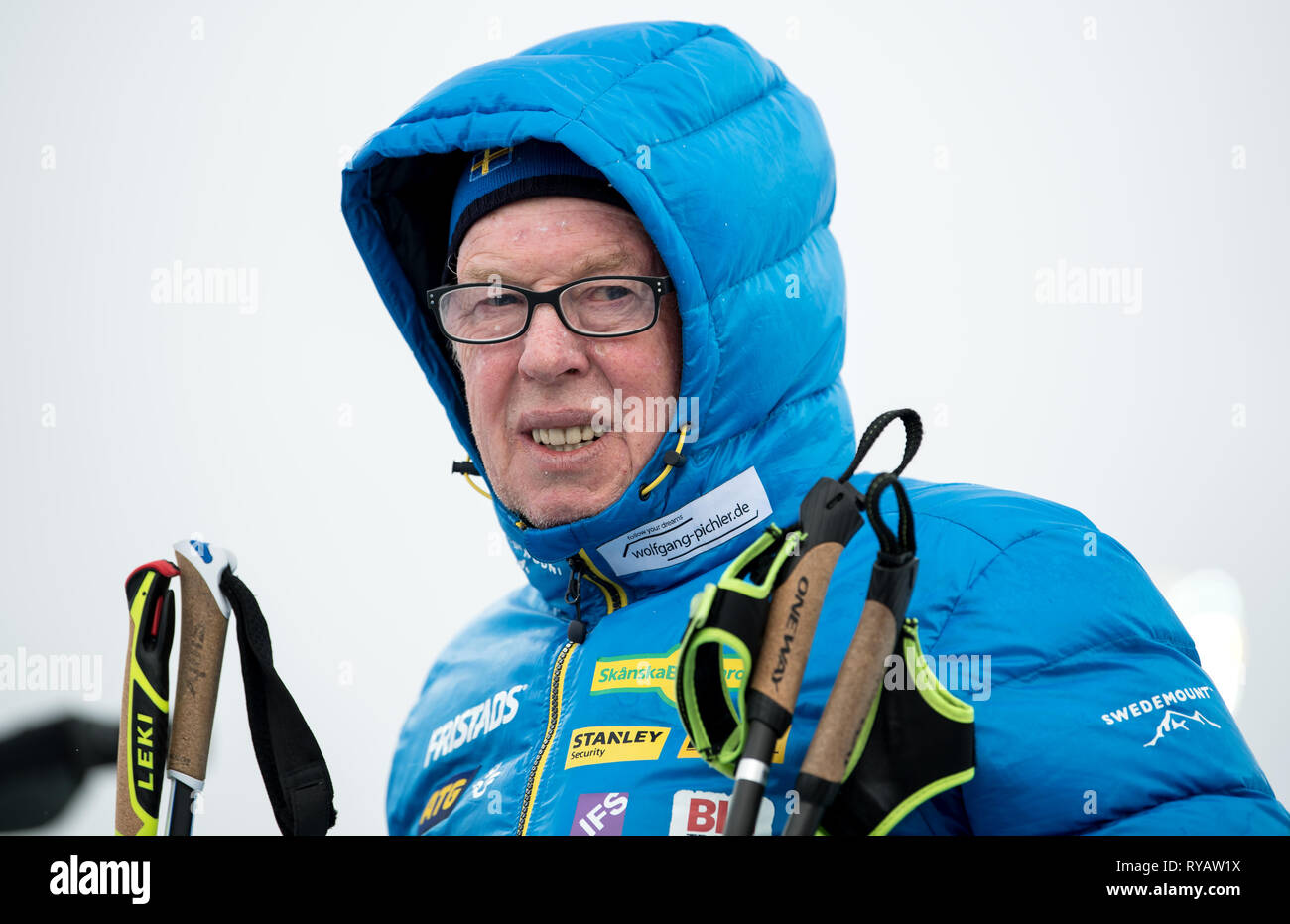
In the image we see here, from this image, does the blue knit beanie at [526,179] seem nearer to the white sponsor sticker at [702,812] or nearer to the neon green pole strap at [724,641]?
the neon green pole strap at [724,641]

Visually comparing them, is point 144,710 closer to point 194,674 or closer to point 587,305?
point 194,674

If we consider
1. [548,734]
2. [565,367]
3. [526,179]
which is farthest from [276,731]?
[526,179]

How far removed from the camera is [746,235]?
169 centimetres

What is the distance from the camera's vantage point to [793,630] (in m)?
1.19

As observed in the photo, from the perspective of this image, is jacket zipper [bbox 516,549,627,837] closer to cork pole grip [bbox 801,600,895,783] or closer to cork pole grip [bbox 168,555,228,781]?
cork pole grip [bbox 168,555,228,781]

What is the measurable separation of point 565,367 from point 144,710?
729mm

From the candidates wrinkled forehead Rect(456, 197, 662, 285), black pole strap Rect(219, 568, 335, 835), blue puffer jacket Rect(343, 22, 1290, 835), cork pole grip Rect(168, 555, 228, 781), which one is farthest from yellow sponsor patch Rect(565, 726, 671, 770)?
wrinkled forehead Rect(456, 197, 662, 285)

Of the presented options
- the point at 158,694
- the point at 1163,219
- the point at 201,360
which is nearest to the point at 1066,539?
the point at 158,694

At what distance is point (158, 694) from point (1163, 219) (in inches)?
104

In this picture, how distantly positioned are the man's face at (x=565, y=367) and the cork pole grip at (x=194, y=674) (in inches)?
18.9

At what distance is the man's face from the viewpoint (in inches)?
67.1

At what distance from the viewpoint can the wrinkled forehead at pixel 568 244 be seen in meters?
1.72

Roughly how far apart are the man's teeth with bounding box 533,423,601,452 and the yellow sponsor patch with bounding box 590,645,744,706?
1.06 feet

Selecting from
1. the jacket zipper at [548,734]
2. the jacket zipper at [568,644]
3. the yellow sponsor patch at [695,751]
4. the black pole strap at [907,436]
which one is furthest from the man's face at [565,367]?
the black pole strap at [907,436]
